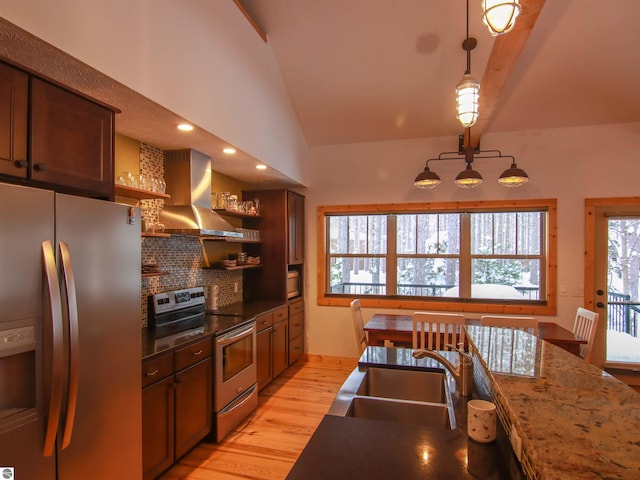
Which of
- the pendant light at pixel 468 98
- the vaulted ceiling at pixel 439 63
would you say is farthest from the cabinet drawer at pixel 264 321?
the pendant light at pixel 468 98

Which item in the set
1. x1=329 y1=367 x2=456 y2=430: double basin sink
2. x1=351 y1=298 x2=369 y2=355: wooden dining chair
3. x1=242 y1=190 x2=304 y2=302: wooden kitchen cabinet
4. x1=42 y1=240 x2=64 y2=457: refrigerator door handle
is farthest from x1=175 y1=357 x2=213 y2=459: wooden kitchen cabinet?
x1=242 y1=190 x2=304 y2=302: wooden kitchen cabinet

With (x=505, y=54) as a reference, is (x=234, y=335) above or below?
below

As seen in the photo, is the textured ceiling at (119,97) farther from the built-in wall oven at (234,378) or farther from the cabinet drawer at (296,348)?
the cabinet drawer at (296,348)

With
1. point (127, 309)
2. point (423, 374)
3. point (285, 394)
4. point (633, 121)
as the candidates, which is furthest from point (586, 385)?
point (633, 121)

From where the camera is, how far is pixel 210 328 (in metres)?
3.01

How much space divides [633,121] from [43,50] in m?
5.48

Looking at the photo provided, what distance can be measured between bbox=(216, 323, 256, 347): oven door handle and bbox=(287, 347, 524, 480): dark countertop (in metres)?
1.70

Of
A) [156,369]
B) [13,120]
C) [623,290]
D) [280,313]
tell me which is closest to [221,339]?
[156,369]

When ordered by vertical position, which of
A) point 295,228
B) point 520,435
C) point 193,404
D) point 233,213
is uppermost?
point 233,213

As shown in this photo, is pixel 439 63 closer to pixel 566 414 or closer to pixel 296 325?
pixel 296 325

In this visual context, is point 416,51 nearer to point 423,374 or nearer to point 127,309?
point 423,374

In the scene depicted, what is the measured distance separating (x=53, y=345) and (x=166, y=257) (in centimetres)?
191

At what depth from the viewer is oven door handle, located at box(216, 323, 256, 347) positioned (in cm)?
296

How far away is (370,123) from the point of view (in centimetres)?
463
